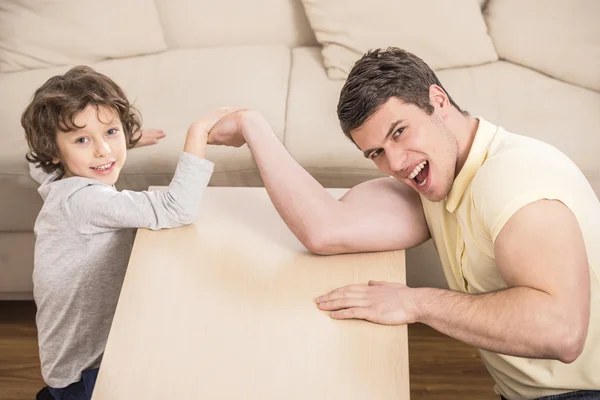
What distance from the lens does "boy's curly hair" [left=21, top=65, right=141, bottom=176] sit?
1.54 meters

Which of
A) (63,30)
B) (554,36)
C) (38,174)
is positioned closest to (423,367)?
(554,36)

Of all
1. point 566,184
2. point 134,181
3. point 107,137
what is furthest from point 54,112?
point 566,184

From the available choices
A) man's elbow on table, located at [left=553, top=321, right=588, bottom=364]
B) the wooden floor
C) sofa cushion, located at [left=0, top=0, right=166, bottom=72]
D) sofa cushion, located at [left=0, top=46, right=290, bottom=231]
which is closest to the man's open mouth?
man's elbow on table, located at [left=553, top=321, right=588, bottom=364]

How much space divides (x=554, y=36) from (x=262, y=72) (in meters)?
0.89

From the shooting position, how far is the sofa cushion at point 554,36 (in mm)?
2186

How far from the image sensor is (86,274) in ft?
5.09

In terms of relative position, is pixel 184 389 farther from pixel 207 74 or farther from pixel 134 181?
pixel 207 74

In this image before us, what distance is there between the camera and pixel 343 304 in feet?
4.19

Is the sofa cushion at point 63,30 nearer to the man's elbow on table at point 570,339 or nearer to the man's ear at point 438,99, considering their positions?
the man's ear at point 438,99

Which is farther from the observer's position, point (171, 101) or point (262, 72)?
point (262, 72)

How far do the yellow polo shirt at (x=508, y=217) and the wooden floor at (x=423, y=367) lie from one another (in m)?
0.53

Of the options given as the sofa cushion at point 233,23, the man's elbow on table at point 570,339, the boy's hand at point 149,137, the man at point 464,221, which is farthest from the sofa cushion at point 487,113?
the man's elbow on table at point 570,339

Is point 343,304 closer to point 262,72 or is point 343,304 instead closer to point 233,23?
point 262,72

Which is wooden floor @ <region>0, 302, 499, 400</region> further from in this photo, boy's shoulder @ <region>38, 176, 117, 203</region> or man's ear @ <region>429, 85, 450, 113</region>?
man's ear @ <region>429, 85, 450, 113</region>
